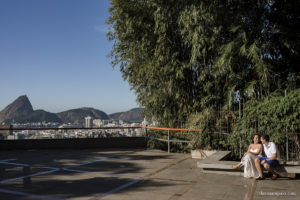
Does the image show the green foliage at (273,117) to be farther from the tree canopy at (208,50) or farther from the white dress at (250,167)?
the white dress at (250,167)

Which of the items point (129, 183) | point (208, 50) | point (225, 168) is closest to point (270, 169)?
point (225, 168)

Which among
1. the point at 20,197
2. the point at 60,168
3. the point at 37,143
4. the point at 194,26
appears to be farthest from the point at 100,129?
the point at 20,197

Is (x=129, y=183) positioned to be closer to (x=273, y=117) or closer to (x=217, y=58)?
(x=273, y=117)

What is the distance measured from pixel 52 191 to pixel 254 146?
4.75 meters

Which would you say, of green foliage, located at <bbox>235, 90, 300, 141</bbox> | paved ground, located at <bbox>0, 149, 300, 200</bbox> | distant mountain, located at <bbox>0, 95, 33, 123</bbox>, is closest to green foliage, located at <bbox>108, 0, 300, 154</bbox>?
green foliage, located at <bbox>235, 90, 300, 141</bbox>

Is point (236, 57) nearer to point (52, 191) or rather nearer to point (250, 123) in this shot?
point (250, 123)

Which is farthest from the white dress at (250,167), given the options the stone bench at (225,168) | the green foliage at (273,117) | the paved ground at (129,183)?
the green foliage at (273,117)

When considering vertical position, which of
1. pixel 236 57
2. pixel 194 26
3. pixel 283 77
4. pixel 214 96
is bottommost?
pixel 214 96

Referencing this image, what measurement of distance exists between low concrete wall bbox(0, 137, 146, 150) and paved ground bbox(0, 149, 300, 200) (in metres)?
4.67

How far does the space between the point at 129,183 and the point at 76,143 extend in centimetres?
792

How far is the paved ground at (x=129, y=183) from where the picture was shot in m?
5.23

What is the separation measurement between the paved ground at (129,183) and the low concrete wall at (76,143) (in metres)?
4.67

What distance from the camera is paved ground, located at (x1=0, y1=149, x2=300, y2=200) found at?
5234 millimetres

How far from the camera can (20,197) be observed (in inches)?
202
